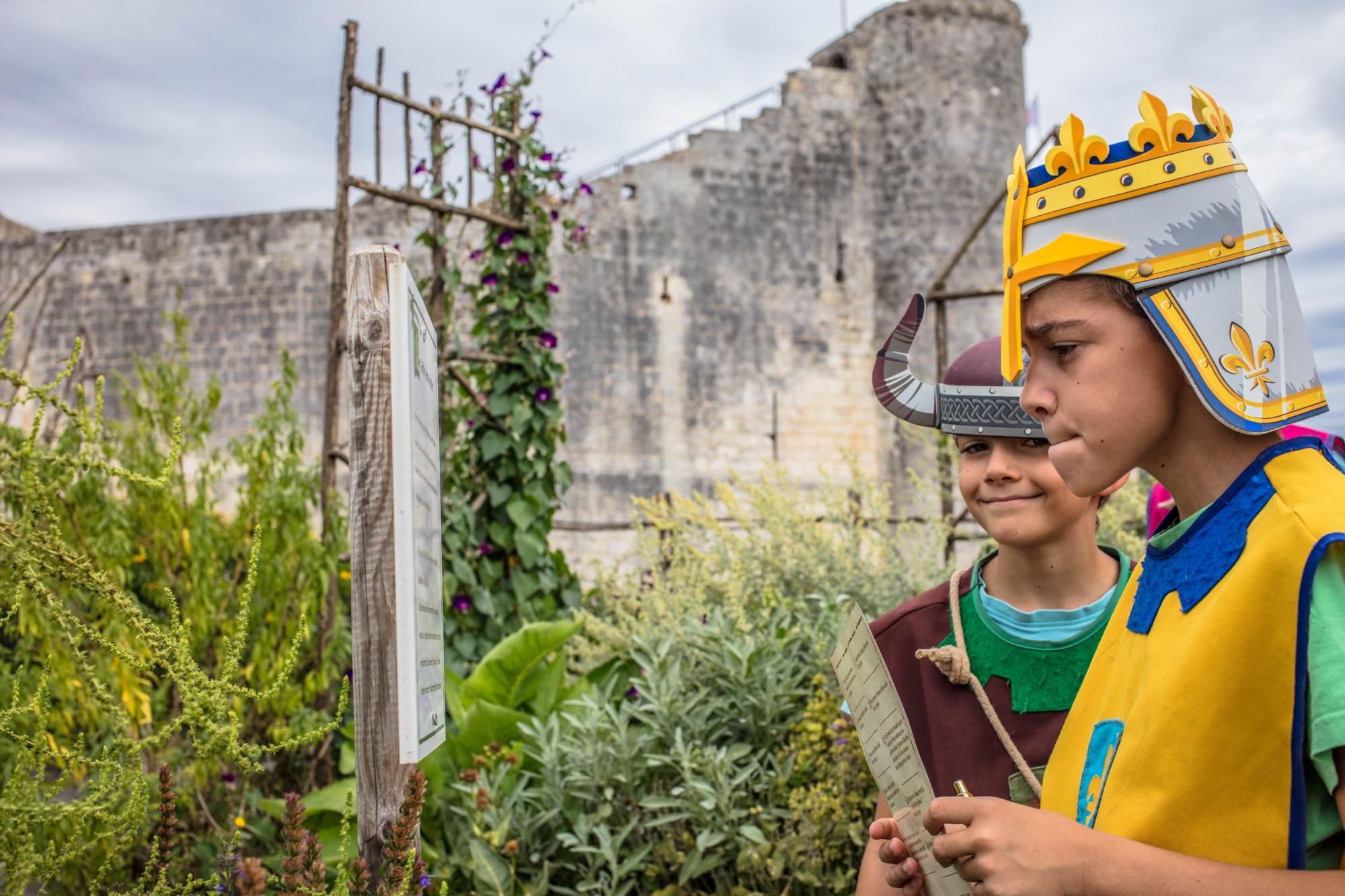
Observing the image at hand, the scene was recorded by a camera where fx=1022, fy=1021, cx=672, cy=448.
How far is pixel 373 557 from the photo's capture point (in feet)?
4.61

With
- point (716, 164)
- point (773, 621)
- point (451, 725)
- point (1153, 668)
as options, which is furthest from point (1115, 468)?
point (716, 164)

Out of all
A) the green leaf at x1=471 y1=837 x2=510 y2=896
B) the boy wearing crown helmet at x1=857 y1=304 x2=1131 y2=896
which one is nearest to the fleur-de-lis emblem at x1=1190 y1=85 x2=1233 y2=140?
the boy wearing crown helmet at x1=857 y1=304 x2=1131 y2=896

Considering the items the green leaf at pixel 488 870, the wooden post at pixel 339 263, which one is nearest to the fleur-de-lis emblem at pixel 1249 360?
the green leaf at pixel 488 870

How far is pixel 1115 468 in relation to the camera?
0.97 meters

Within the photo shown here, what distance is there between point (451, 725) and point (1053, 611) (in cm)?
203

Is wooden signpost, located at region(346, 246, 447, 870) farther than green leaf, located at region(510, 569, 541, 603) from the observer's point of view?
No

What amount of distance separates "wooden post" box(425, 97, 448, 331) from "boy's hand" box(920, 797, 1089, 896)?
11.2 ft

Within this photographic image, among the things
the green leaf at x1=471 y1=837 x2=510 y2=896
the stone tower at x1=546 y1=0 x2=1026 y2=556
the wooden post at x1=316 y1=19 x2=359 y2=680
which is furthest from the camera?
the stone tower at x1=546 y1=0 x2=1026 y2=556

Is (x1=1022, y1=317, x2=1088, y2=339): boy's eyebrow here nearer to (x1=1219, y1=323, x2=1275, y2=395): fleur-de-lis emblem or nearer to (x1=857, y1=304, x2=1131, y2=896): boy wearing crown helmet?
(x1=1219, y1=323, x2=1275, y2=395): fleur-de-lis emblem

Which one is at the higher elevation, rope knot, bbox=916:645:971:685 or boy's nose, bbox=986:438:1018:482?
boy's nose, bbox=986:438:1018:482

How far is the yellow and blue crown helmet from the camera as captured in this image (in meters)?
0.90

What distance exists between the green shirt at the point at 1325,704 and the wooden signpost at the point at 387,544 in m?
0.98

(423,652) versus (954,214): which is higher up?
(954,214)

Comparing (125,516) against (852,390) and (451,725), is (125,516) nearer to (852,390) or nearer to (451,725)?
(451,725)
